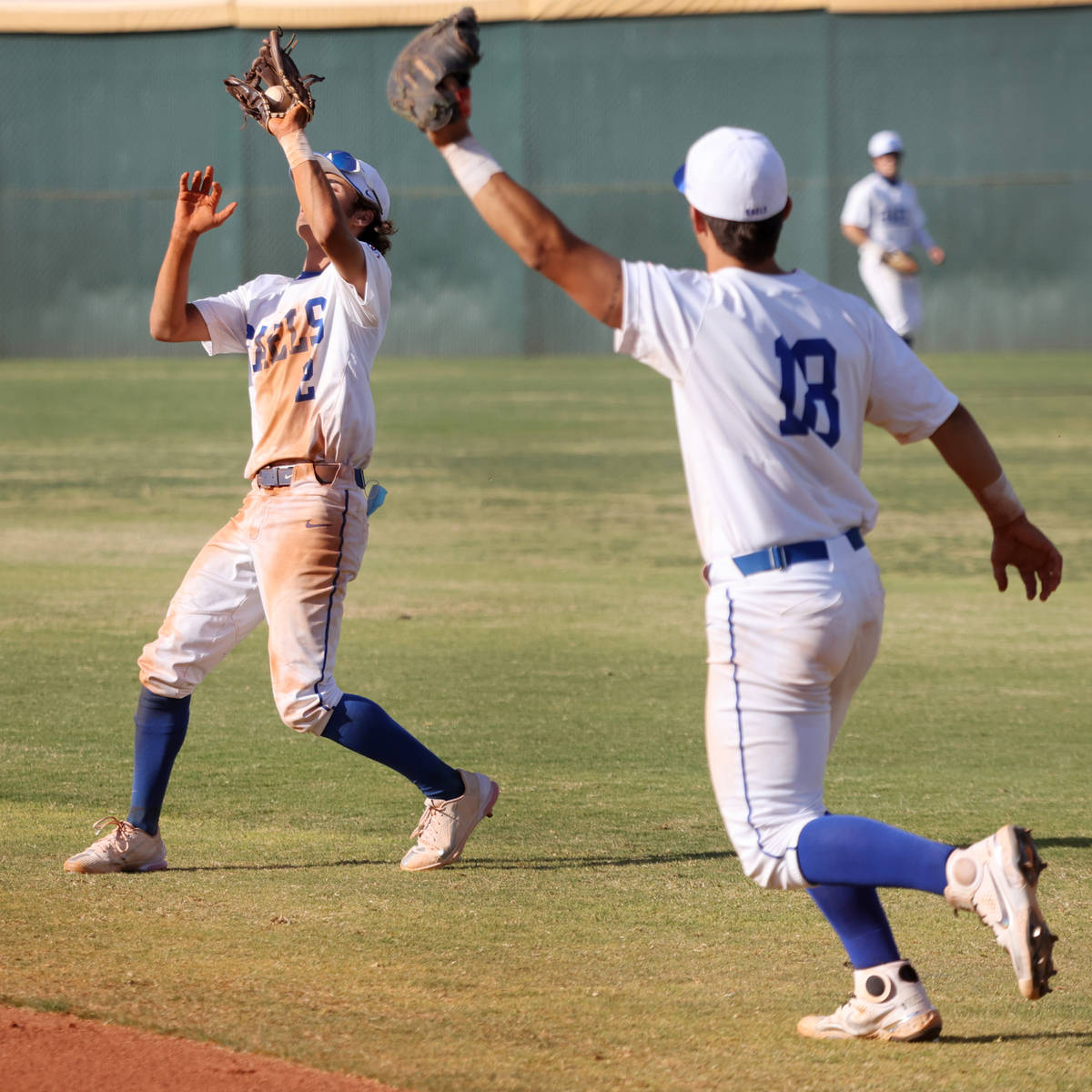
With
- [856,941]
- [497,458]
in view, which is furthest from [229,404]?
[856,941]

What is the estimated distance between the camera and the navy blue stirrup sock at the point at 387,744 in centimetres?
522

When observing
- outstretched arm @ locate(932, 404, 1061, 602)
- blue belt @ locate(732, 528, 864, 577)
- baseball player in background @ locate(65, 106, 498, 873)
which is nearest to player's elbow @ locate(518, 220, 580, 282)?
blue belt @ locate(732, 528, 864, 577)

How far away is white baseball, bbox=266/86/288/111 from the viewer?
509cm

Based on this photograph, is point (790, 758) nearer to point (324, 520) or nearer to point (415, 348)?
point (324, 520)

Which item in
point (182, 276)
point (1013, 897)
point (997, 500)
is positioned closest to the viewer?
point (1013, 897)

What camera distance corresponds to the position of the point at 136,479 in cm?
1544

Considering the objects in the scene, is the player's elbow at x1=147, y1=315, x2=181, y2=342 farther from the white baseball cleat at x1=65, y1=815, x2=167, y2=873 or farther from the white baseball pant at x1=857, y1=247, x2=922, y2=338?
the white baseball pant at x1=857, y1=247, x2=922, y2=338

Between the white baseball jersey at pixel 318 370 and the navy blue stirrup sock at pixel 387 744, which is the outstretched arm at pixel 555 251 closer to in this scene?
the white baseball jersey at pixel 318 370

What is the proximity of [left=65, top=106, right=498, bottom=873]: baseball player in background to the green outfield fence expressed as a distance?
25663 mm

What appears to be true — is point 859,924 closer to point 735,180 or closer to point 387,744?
point 735,180

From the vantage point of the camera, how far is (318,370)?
5336 mm

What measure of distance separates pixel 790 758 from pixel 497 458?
1301 cm

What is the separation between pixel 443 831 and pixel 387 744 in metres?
0.31

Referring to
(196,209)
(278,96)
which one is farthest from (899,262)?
(278,96)
